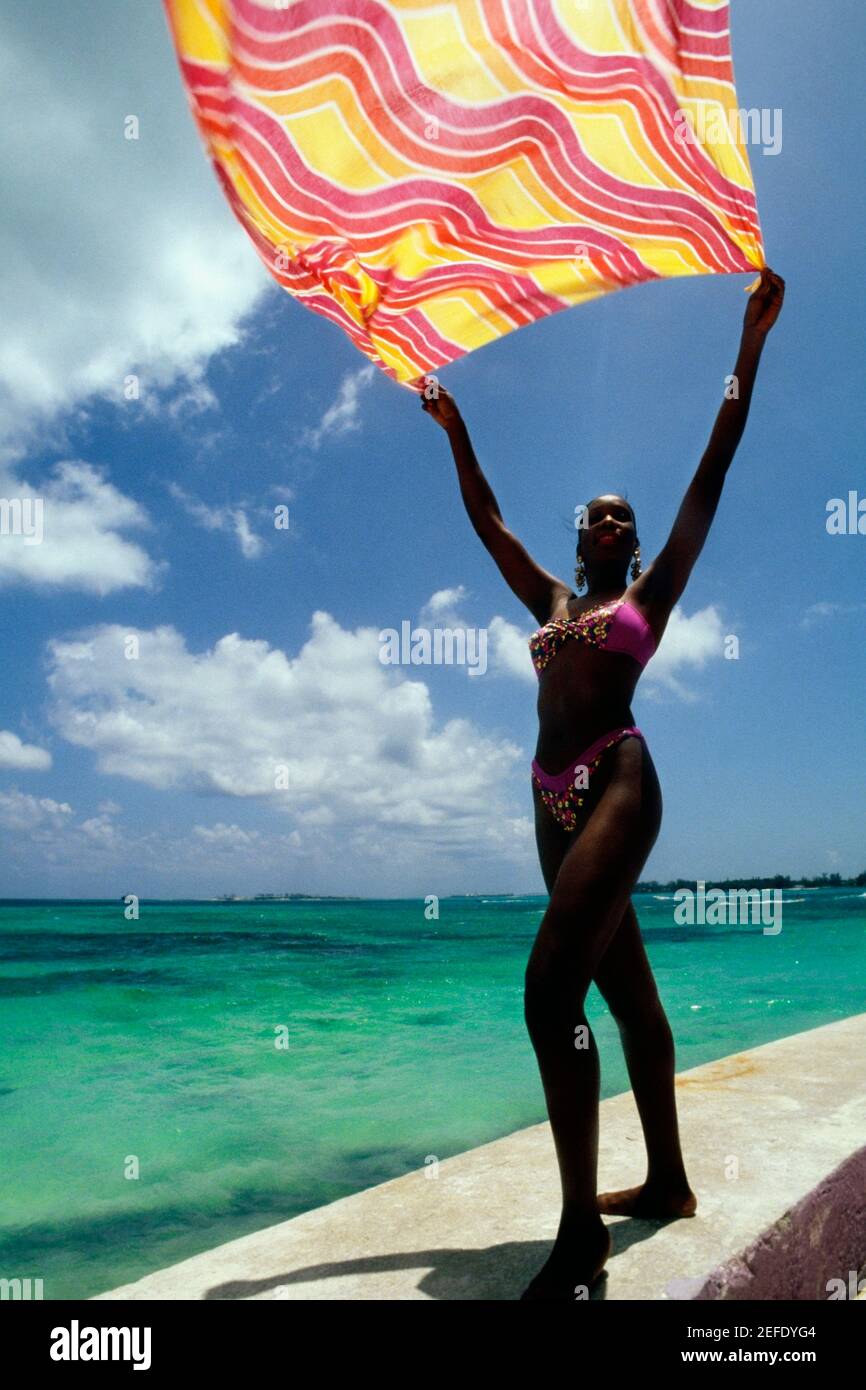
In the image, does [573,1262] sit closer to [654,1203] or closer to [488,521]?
[654,1203]

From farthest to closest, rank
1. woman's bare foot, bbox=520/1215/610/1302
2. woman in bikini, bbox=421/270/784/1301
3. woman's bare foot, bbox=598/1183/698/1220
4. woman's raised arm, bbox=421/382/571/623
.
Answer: woman's raised arm, bbox=421/382/571/623 → woman's bare foot, bbox=598/1183/698/1220 → woman in bikini, bbox=421/270/784/1301 → woman's bare foot, bbox=520/1215/610/1302

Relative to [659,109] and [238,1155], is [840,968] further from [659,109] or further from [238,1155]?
[659,109]

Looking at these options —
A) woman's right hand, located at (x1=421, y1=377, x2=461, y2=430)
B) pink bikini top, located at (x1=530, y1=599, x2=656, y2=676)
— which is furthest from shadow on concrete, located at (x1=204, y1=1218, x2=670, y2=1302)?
woman's right hand, located at (x1=421, y1=377, x2=461, y2=430)

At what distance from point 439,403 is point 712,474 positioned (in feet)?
3.17

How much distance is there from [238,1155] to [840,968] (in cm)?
1832

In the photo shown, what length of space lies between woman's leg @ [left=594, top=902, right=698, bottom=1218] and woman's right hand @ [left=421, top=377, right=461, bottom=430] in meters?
1.69

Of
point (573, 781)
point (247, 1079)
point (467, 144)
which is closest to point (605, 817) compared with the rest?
point (573, 781)

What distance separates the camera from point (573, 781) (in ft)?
7.77

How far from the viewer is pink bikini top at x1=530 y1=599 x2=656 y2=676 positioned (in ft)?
7.95

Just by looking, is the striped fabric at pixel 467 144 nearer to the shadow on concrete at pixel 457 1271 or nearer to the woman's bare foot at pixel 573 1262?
the woman's bare foot at pixel 573 1262

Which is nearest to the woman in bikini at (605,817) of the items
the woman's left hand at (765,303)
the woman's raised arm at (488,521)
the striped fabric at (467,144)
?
the woman's left hand at (765,303)

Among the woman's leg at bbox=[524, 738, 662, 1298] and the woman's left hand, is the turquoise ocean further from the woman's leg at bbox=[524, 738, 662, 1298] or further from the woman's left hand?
the woman's left hand

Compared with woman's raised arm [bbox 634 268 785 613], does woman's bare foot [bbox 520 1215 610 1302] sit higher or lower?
lower
